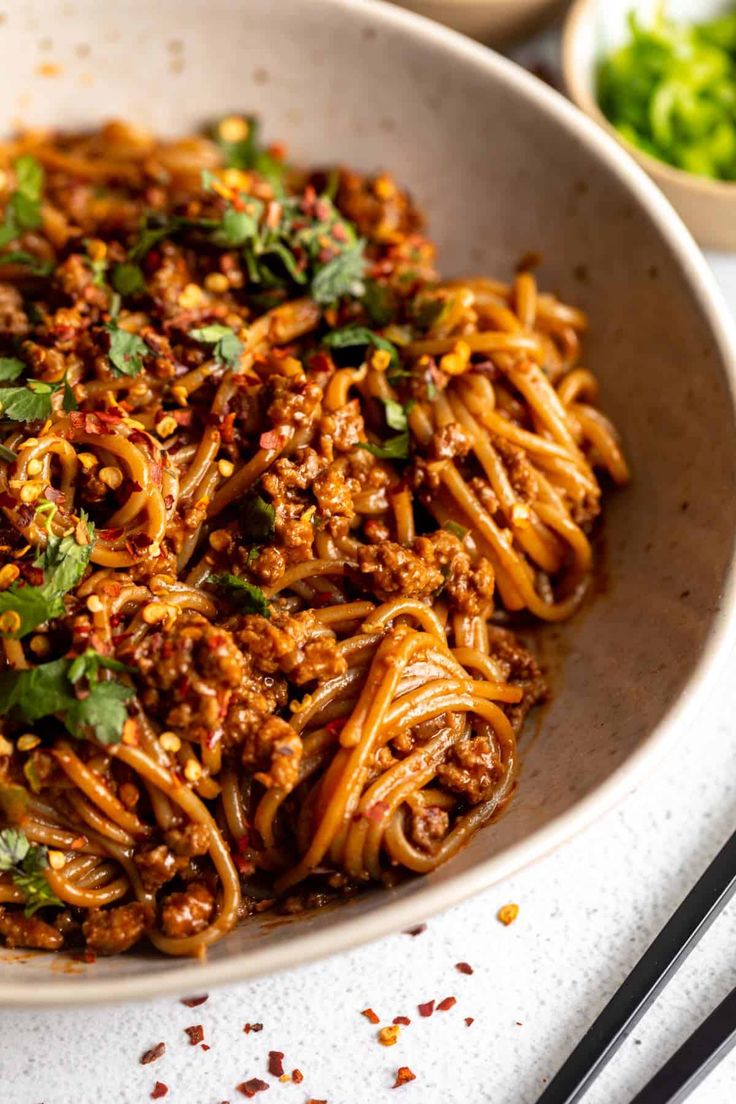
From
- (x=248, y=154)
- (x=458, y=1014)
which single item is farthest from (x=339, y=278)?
(x=458, y=1014)

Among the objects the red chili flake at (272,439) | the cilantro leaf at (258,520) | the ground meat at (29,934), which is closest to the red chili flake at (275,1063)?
the ground meat at (29,934)

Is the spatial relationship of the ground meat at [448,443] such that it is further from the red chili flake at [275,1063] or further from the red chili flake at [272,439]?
the red chili flake at [275,1063]

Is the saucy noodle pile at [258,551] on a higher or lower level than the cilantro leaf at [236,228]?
lower

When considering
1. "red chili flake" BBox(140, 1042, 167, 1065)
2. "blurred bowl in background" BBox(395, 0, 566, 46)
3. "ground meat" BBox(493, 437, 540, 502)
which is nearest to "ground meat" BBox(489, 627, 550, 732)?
"ground meat" BBox(493, 437, 540, 502)

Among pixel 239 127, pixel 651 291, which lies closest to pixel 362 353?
pixel 651 291

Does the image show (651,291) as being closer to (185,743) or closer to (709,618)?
(709,618)

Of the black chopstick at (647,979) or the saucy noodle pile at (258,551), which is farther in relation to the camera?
the black chopstick at (647,979)

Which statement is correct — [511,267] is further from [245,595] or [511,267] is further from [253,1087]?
[253,1087]
